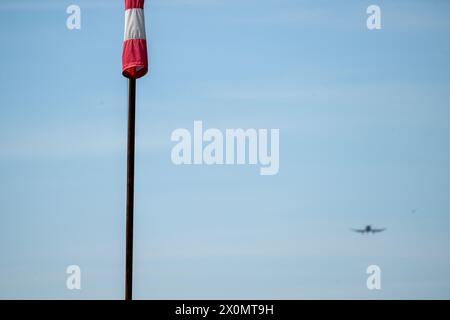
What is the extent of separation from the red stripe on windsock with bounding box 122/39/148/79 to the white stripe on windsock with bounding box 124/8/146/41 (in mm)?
200

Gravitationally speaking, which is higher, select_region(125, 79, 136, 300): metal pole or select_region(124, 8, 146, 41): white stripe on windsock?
select_region(124, 8, 146, 41): white stripe on windsock

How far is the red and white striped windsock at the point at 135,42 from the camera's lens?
41.2 meters

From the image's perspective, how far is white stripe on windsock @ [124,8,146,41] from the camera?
41.3 m

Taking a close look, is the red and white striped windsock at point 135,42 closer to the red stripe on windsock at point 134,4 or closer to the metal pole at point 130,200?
the red stripe on windsock at point 134,4

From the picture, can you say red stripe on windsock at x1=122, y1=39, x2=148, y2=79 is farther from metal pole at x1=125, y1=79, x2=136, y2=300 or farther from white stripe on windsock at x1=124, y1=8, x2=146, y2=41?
metal pole at x1=125, y1=79, x2=136, y2=300

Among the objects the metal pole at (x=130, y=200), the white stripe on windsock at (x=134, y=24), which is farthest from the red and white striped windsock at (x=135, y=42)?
the metal pole at (x=130, y=200)

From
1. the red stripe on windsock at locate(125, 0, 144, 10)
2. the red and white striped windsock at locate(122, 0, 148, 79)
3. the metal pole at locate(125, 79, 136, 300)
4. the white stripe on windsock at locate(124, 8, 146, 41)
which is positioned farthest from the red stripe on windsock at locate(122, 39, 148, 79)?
the red stripe on windsock at locate(125, 0, 144, 10)

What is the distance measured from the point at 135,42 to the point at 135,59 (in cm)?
69

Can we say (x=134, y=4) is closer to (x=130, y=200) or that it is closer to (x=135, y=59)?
(x=135, y=59)

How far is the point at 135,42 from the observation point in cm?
4134
